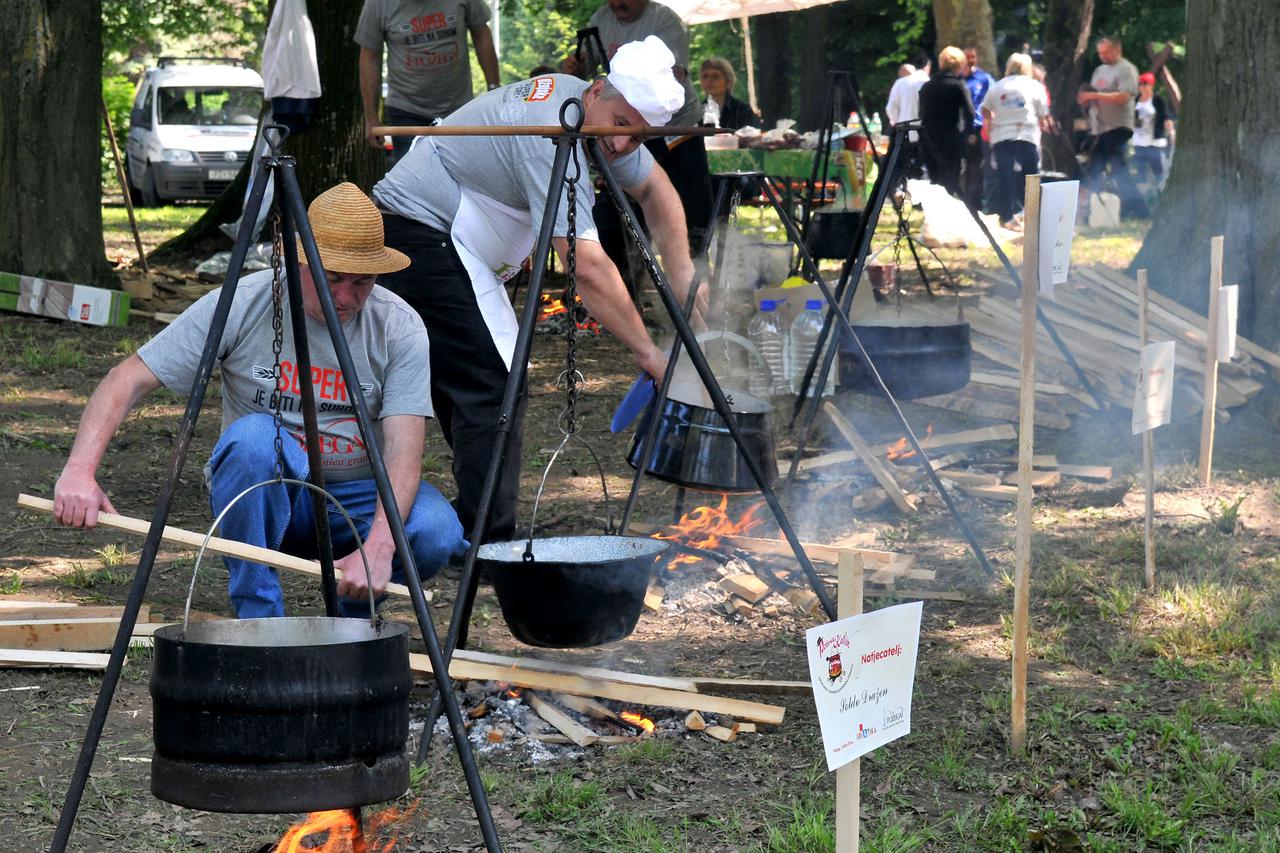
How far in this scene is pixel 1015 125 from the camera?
50.5 feet

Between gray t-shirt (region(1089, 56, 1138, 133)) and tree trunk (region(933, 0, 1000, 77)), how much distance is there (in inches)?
60.9

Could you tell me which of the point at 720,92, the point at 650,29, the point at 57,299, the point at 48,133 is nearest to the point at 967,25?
the point at 720,92

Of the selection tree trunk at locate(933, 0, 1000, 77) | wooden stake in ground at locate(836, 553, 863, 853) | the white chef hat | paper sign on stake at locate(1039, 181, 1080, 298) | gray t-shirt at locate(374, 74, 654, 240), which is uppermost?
tree trunk at locate(933, 0, 1000, 77)

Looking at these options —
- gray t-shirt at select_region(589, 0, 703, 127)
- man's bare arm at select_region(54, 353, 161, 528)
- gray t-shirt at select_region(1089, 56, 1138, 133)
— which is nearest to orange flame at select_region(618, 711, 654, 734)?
man's bare arm at select_region(54, 353, 161, 528)

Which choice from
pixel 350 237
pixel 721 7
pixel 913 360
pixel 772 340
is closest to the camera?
pixel 350 237

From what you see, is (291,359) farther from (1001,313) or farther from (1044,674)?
(1001,313)

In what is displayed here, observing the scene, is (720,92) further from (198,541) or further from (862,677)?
(862,677)

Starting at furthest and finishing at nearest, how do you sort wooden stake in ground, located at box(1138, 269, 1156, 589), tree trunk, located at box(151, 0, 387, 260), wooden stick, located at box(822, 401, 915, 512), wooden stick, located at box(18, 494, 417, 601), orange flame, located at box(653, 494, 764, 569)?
tree trunk, located at box(151, 0, 387, 260), wooden stick, located at box(822, 401, 915, 512), orange flame, located at box(653, 494, 764, 569), wooden stake in ground, located at box(1138, 269, 1156, 589), wooden stick, located at box(18, 494, 417, 601)

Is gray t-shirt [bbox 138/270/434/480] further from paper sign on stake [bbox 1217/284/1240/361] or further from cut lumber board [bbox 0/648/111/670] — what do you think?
paper sign on stake [bbox 1217/284/1240/361]

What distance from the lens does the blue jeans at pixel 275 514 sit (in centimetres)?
375

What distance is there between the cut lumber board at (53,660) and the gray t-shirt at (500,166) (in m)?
1.62

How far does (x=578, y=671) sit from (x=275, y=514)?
92 cm

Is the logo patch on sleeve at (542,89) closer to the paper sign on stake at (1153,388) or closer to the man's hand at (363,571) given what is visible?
the man's hand at (363,571)

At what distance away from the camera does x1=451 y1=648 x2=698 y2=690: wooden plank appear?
399 centimetres
